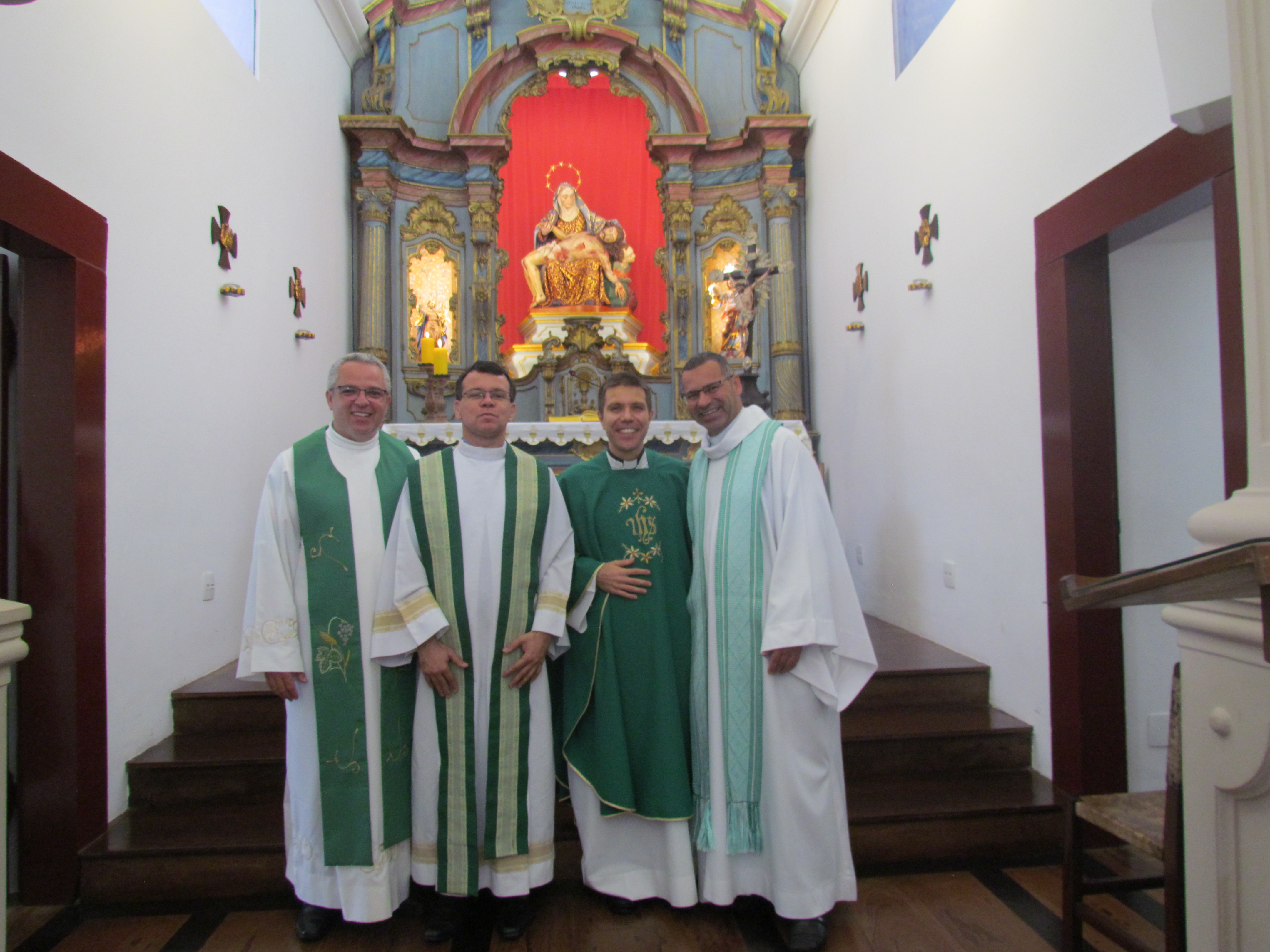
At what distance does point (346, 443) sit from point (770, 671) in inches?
55.4

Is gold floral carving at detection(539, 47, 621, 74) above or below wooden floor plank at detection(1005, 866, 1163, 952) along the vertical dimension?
above

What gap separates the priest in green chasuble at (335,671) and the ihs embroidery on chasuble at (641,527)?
0.70 meters

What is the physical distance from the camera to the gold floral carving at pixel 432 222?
264 inches

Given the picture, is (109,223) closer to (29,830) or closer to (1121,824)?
(29,830)

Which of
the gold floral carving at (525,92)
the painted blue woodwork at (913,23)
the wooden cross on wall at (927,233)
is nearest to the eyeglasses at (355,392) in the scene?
the wooden cross on wall at (927,233)

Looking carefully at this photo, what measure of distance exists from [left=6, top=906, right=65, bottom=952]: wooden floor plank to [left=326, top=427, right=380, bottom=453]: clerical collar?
1.71m

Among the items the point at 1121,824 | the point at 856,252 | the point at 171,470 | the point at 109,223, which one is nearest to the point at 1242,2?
the point at 1121,824

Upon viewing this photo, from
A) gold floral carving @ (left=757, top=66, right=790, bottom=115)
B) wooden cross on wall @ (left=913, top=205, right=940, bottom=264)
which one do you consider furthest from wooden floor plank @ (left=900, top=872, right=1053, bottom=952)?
gold floral carving @ (left=757, top=66, right=790, bottom=115)

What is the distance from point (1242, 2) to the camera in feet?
3.96

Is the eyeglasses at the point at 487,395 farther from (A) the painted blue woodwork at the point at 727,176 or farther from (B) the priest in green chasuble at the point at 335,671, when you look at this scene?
(A) the painted blue woodwork at the point at 727,176

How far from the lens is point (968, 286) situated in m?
3.61

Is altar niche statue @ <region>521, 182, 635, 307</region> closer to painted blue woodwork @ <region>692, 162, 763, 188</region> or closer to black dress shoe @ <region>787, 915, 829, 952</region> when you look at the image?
painted blue woodwork @ <region>692, 162, 763, 188</region>

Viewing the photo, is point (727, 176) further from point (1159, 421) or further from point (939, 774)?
point (939, 774)

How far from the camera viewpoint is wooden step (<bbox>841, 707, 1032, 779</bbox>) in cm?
303
